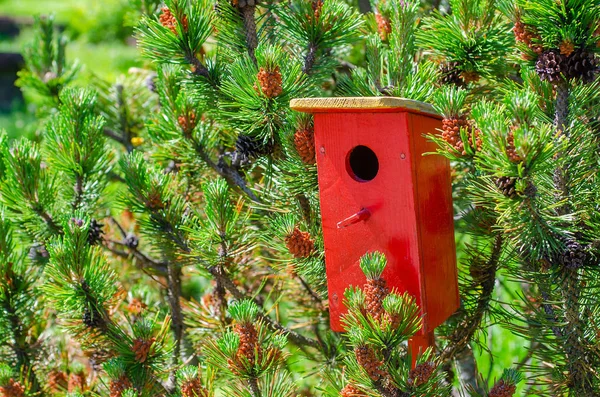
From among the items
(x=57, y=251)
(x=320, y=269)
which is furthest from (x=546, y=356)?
(x=57, y=251)

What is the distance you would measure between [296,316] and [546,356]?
0.74 metres

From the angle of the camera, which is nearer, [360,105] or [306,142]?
[360,105]

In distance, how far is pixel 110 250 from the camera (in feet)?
6.92

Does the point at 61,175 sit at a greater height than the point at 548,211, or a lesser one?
greater

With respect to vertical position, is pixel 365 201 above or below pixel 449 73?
below

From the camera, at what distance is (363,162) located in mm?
1691

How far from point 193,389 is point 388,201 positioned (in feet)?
1.80

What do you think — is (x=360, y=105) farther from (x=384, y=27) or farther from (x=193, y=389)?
(x=193, y=389)

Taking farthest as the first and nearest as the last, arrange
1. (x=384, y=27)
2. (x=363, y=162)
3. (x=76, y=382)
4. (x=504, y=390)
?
(x=76, y=382)
(x=384, y=27)
(x=363, y=162)
(x=504, y=390)

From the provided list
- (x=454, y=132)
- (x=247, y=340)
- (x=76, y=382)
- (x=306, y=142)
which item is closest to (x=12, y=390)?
(x=76, y=382)

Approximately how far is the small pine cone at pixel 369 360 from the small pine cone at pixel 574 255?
1.36 ft

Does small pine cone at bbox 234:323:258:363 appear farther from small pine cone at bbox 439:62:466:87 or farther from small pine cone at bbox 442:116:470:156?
small pine cone at bbox 439:62:466:87

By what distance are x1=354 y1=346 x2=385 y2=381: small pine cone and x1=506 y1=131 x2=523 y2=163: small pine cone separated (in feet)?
1.40

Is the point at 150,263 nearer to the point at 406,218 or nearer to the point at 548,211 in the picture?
the point at 406,218
